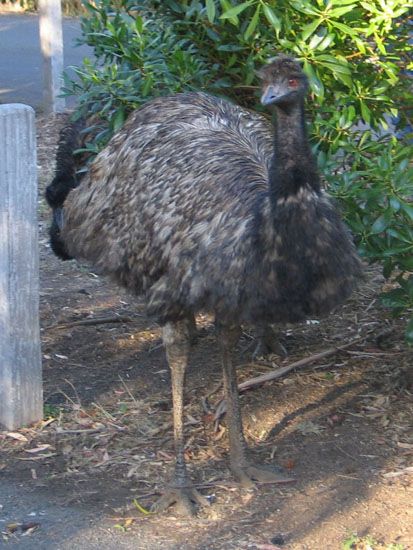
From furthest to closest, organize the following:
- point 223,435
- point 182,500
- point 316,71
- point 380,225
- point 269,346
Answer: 1. point 269,346
2. point 223,435
3. point 316,71
4. point 380,225
5. point 182,500

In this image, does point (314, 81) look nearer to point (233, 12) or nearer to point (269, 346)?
point (233, 12)

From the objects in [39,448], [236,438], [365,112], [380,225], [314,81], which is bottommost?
[39,448]

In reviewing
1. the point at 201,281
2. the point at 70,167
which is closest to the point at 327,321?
the point at 70,167

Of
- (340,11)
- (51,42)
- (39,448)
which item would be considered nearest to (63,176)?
(39,448)

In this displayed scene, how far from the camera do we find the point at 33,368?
536 centimetres

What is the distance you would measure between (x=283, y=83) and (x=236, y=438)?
155cm

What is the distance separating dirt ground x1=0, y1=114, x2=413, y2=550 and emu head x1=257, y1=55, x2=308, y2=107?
0.99m

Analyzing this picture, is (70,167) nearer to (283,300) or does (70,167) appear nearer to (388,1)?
(388,1)

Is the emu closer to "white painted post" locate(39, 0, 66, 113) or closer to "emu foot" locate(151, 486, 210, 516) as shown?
"emu foot" locate(151, 486, 210, 516)

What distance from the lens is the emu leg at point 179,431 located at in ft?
15.4

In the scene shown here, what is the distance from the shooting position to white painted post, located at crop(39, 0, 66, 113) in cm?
1181

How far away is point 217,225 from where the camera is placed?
15.0 ft

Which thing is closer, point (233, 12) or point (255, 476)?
point (255, 476)

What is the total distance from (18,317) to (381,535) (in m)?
1.89
